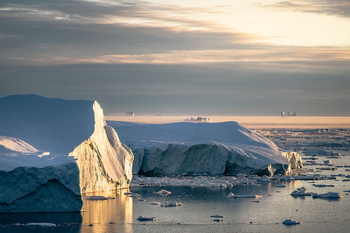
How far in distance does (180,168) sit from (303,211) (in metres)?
10.8

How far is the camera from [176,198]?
16.8m

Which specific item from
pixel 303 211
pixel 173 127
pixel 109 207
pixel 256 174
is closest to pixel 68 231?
pixel 109 207

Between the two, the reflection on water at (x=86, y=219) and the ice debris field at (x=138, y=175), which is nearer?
the reflection on water at (x=86, y=219)

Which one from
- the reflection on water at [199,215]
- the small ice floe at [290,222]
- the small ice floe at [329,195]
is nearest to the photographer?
the reflection on water at [199,215]

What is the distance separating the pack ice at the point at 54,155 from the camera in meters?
13.3

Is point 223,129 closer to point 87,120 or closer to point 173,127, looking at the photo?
point 173,127

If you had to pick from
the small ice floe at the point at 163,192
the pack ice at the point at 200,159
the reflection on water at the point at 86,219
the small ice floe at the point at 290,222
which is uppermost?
the pack ice at the point at 200,159

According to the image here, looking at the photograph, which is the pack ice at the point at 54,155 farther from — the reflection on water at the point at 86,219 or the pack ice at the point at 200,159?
the pack ice at the point at 200,159

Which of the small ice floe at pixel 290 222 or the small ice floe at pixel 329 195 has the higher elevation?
the small ice floe at pixel 329 195

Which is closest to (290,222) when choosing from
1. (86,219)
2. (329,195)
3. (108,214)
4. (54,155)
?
(329,195)

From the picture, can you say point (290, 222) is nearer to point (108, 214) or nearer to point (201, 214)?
point (201, 214)

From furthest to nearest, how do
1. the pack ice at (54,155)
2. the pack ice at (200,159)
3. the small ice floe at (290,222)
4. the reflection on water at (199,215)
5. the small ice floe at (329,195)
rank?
Answer: the pack ice at (200,159) < the small ice floe at (329,195) < the pack ice at (54,155) < the small ice floe at (290,222) < the reflection on water at (199,215)

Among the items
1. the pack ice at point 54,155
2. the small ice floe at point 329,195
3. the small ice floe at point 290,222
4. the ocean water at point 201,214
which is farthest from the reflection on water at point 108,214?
the small ice floe at point 329,195

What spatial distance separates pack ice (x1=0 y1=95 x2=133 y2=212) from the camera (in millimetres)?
13297
